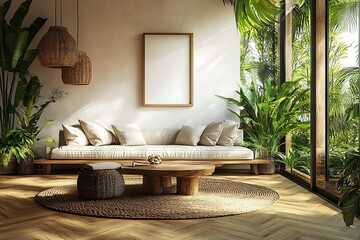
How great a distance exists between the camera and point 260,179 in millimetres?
6520

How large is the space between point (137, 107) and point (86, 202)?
137 inches

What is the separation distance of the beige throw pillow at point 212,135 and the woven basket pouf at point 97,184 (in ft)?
9.25

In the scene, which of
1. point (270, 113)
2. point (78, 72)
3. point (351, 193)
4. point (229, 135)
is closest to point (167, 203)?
point (351, 193)

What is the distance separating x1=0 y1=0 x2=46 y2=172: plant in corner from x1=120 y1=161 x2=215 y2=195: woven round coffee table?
9.03ft

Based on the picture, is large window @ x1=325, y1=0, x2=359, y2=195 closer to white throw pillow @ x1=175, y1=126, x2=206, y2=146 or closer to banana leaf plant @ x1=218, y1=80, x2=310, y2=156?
banana leaf plant @ x1=218, y1=80, x2=310, y2=156

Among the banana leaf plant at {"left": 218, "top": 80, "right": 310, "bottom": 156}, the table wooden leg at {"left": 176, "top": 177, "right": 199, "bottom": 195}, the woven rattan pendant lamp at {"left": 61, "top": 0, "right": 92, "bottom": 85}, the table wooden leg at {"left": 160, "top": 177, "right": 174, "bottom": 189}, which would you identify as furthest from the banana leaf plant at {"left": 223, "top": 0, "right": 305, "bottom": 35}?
the woven rattan pendant lamp at {"left": 61, "top": 0, "right": 92, "bottom": 85}

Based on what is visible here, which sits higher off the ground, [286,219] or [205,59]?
[205,59]

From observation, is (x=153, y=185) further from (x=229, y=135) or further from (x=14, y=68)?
(x=14, y=68)

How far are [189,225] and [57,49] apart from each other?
379 cm

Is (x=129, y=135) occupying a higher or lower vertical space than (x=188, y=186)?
higher

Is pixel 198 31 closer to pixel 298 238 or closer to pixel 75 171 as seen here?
pixel 75 171

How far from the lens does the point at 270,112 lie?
709cm

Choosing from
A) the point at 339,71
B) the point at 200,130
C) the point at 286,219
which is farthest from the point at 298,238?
the point at 200,130

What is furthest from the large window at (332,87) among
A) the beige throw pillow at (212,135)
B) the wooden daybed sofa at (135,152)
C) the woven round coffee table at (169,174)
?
the beige throw pillow at (212,135)
